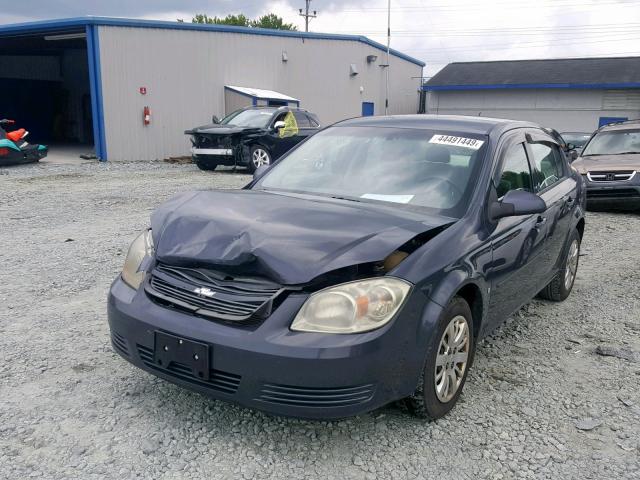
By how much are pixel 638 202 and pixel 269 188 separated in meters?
8.15

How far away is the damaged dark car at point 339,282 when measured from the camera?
270 cm

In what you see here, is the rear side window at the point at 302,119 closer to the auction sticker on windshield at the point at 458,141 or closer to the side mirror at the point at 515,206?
→ the auction sticker on windshield at the point at 458,141

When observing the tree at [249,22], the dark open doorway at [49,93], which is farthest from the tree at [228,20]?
the dark open doorway at [49,93]

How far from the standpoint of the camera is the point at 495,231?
11.9ft

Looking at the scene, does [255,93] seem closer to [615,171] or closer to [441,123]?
[615,171]

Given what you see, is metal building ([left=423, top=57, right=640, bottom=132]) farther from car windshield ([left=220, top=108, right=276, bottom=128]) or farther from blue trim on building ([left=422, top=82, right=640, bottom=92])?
car windshield ([left=220, top=108, right=276, bottom=128])

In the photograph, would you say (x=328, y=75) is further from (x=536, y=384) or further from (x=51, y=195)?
(x=536, y=384)

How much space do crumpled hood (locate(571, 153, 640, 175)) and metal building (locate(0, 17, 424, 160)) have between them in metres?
12.4

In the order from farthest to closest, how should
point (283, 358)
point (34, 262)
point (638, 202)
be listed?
point (638, 202) → point (34, 262) → point (283, 358)

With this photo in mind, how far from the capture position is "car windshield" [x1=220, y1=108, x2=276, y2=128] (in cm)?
1514

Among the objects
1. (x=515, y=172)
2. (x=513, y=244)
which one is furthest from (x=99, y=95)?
(x=513, y=244)

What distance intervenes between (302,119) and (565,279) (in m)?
11.6

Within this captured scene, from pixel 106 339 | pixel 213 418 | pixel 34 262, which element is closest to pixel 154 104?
pixel 34 262

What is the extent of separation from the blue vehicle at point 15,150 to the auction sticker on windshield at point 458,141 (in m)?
14.5
